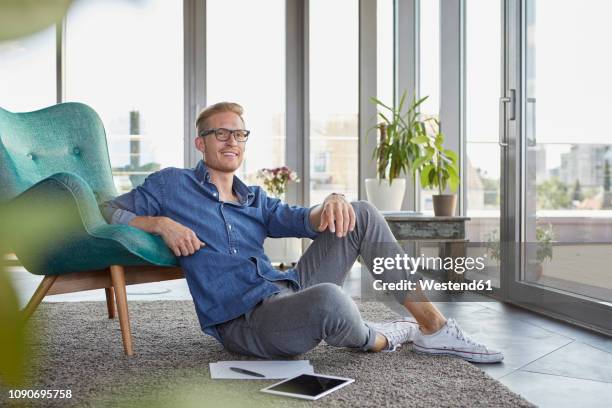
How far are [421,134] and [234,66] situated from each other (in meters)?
1.95

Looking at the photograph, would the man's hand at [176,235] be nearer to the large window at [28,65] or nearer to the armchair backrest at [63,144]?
the armchair backrest at [63,144]

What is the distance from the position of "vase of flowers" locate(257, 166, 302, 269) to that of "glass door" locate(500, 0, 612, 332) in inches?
77.2

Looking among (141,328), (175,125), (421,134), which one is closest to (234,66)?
(175,125)

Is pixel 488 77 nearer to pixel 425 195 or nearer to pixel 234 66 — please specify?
pixel 425 195

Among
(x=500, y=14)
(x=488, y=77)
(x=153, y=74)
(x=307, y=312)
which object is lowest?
(x=307, y=312)

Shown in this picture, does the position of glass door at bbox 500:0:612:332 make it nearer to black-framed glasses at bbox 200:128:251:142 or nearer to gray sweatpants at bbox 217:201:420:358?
gray sweatpants at bbox 217:201:420:358

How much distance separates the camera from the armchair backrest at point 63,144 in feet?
8.05

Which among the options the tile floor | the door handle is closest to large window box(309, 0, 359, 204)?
the door handle

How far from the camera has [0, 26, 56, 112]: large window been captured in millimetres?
181

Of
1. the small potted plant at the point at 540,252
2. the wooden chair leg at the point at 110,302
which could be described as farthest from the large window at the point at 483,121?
the wooden chair leg at the point at 110,302

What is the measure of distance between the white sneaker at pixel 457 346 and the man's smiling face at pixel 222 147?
33.0 inches

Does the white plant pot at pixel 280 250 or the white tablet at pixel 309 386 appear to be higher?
the white plant pot at pixel 280 250

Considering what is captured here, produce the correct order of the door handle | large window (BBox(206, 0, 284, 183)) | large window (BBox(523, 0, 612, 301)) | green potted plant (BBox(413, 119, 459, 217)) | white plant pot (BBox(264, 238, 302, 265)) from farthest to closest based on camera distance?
large window (BBox(206, 0, 284, 183))
white plant pot (BBox(264, 238, 302, 265))
green potted plant (BBox(413, 119, 459, 217))
the door handle
large window (BBox(523, 0, 612, 301))

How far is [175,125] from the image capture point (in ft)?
17.4
